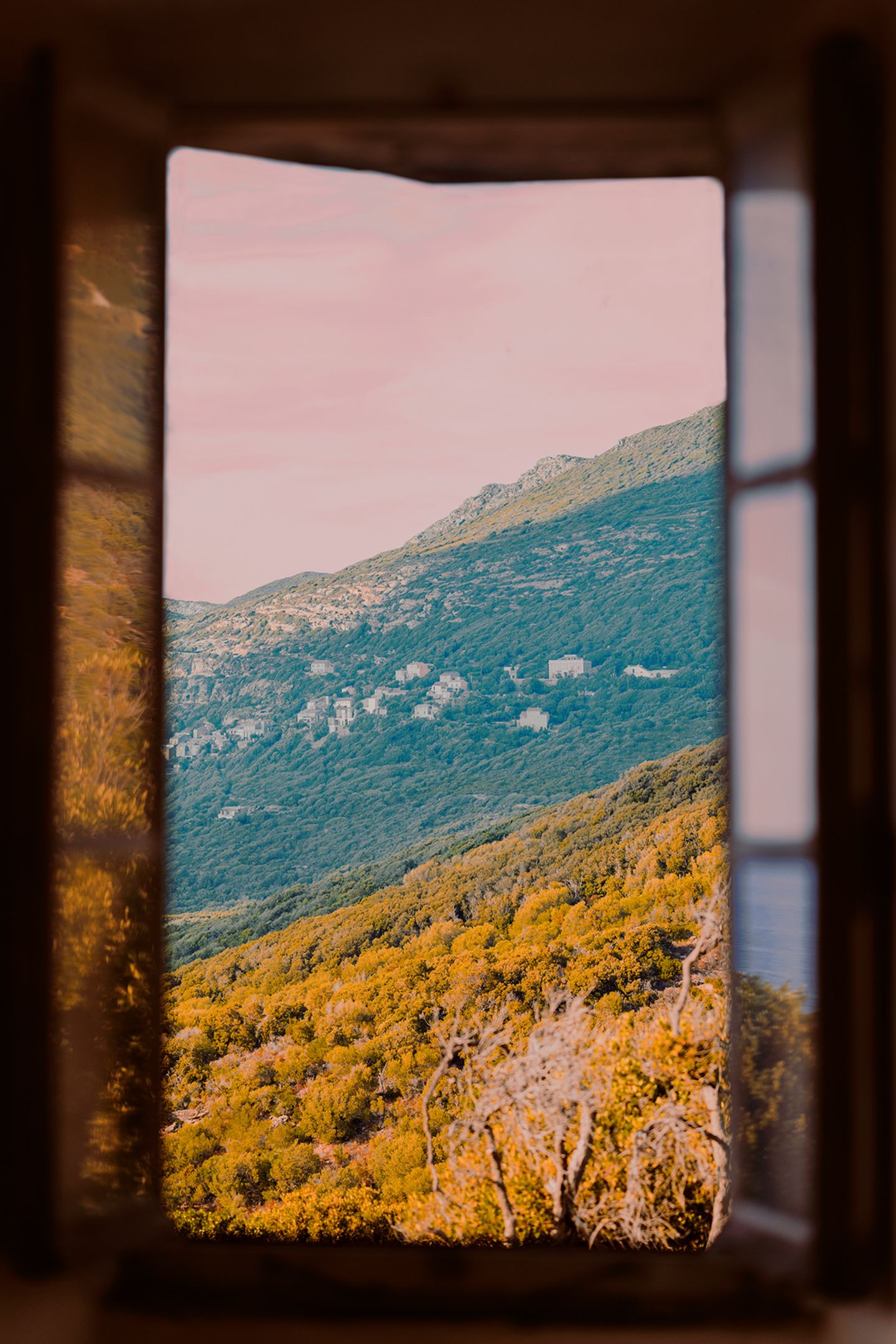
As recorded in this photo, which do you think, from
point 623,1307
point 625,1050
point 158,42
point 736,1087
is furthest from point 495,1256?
point 158,42

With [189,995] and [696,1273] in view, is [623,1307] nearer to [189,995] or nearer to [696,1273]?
[696,1273]

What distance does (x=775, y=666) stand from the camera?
3.48 feet

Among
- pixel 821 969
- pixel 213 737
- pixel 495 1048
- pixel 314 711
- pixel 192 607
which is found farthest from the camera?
pixel 314 711

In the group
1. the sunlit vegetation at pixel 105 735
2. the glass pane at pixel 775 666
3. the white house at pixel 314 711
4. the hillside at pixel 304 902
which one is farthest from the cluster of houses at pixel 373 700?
the glass pane at pixel 775 666

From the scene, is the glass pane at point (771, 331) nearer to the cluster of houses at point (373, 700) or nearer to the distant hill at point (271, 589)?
the distant hill at point (271, 589)

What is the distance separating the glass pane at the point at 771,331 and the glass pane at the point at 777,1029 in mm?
554

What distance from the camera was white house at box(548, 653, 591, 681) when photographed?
3.43 meters

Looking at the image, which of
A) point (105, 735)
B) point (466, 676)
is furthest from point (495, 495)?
point (105, 735)

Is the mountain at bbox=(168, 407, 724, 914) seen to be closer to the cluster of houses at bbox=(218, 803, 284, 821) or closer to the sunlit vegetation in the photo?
the cluster of houses at bbox=(218, 803, 284, 821)

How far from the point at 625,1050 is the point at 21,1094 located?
4.16ft

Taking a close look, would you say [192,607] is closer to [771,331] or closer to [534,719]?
[534,719]

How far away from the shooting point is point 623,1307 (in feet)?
3.41

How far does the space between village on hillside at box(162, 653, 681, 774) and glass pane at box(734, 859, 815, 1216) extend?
7.34ft

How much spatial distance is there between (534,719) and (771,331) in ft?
8.09
